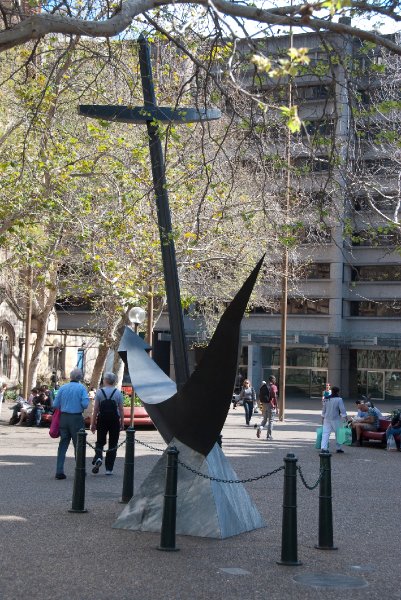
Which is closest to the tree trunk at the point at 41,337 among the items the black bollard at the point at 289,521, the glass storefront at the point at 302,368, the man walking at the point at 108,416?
the man walking at the point at 108,416

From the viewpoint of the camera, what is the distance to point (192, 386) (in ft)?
35.4

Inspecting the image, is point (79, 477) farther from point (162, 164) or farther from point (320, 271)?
point (320, 271)

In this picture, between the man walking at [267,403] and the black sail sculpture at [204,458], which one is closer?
the black sail sculpture at [204,458]

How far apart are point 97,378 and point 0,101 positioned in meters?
13.7

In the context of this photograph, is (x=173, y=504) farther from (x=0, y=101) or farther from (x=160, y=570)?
(x=0, y=101)

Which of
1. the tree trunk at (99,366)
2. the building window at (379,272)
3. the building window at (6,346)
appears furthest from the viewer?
the building window at (379,272)

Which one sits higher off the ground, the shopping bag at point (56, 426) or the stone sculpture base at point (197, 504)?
the shopping bag at point (56, 426)

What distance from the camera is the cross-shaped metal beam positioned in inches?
493

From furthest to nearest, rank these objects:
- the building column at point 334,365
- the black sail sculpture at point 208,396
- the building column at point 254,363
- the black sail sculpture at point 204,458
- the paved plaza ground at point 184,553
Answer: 1. the building column at point 334,365
2. the building column at point 254,363
3. the black sail sculpture at point 204,458
4. the black sail sculpture at point 208,396
5. the paved plaza ground at point 184,553

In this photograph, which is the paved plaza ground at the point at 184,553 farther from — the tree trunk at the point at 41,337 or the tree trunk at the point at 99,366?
the tree trunk at the point at 99,366

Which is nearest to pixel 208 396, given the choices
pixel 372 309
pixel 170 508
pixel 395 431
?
pixel 170 508

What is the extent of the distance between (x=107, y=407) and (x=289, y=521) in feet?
24.4

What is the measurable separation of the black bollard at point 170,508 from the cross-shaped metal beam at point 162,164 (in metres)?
2.26

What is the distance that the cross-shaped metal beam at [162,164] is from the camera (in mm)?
12523
